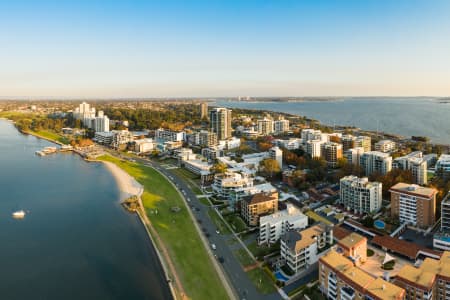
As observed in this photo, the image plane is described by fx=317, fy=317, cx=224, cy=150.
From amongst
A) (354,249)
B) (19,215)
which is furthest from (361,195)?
(19,215)

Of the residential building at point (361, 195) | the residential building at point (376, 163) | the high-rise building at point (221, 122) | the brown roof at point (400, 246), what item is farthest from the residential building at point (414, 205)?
the high-rise building at point (221, 122)

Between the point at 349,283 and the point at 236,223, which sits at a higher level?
the point at 349,283

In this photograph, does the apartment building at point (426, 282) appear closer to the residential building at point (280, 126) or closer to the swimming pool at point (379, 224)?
the swimming pool at point (379, 224)

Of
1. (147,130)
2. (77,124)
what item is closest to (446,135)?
(147,130)

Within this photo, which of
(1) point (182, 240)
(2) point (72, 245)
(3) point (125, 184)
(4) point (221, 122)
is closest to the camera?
(1) point (182, 240)

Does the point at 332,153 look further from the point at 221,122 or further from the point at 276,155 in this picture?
the point at 221,122

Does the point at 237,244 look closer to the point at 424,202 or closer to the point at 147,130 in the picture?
the point at 424,202
